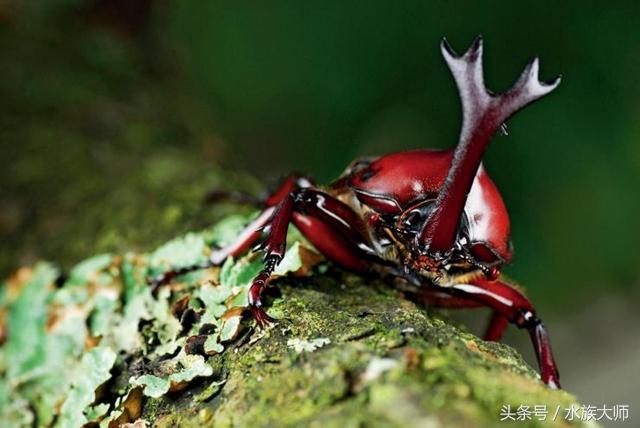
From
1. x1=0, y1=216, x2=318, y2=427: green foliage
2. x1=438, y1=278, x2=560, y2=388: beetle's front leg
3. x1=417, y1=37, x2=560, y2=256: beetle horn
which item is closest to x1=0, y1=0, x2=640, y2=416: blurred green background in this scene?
x1=0, y1=216, x2=318, y2=427: green foliage

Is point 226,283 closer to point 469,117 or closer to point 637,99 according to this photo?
point 469,117

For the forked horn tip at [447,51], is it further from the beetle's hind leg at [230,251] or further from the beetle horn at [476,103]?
the beetle's hind leg at [230,251]

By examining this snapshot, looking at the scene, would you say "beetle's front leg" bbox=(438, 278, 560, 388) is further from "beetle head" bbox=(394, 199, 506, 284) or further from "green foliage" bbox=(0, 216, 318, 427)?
"green foliage" bbox=(0, 216, 318, 427)

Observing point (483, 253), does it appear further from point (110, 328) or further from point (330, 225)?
point (110, 328)

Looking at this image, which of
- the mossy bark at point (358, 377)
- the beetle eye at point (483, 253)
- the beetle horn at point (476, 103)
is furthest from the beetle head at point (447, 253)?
the beetle horn at point (476, 103)

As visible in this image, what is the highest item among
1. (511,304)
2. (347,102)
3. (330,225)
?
(347,102)

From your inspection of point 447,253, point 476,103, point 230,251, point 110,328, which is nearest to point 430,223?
point 447,253
